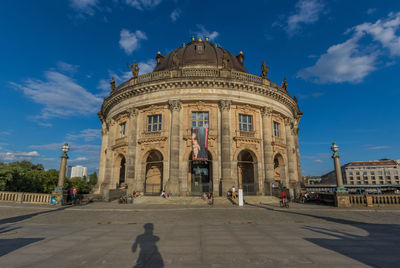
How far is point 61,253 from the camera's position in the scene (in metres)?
5.47

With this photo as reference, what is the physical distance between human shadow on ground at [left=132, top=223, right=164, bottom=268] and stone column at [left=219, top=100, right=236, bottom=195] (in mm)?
15092

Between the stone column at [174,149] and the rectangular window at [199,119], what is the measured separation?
1858mm

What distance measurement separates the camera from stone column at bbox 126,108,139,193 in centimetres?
2405

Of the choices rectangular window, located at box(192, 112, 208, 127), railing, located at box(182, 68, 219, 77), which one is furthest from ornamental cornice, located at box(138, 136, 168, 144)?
railing, located at box(182, 68, 219, 77)

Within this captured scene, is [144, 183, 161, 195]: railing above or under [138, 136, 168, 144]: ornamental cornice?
under

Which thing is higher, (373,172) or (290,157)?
(373,172)

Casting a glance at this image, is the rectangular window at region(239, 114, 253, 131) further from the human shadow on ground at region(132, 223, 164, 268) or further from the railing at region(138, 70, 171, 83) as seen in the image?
the human shadow on ground at region(132, 223, 164, 268)

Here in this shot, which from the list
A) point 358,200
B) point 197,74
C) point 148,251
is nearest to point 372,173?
point 358,200

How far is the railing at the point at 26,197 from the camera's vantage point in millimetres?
18891

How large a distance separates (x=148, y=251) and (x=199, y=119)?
20.2 meters

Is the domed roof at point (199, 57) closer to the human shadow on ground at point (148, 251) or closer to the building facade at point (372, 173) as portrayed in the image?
the human shadow on ground at point (148, 251)

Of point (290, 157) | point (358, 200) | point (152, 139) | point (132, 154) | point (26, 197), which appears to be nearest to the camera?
point (358, 200)

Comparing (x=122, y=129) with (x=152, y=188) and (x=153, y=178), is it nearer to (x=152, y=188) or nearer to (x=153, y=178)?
(x=153, y=178)

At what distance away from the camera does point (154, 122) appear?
25969 mm
